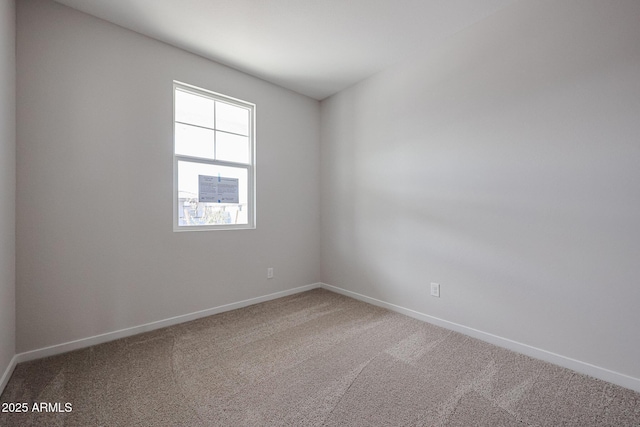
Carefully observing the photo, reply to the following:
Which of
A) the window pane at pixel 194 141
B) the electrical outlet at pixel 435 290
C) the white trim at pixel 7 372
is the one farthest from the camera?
the window pane at pixel 194 141

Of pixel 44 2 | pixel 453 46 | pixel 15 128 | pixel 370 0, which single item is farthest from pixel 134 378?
pixel 453 46

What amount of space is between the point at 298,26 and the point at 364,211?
201 centimetres

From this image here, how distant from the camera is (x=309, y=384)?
Result: 175 cm

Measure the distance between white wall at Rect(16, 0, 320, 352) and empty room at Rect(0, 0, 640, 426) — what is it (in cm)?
2

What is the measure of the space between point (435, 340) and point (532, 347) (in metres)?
0.68

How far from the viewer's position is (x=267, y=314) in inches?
114

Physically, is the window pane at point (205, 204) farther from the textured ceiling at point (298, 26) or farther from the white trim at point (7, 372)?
the white trim at point (7, 372)

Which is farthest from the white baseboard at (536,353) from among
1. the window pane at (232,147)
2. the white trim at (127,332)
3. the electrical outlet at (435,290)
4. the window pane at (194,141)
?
the window pane at (194,141)

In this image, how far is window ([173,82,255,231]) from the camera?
2.75 meters

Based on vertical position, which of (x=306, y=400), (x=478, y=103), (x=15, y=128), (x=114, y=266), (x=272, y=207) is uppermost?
(x=478, y=103)

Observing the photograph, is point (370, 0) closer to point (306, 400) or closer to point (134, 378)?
point (306, 400)

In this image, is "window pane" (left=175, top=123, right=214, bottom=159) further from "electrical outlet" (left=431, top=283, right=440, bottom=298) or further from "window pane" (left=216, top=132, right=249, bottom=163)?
"electrical outlet" (left=431, top=283, right=440, bottom=298)

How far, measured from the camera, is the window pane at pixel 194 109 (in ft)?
9.04

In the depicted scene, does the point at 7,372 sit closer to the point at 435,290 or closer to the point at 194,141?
the point at 194,141
